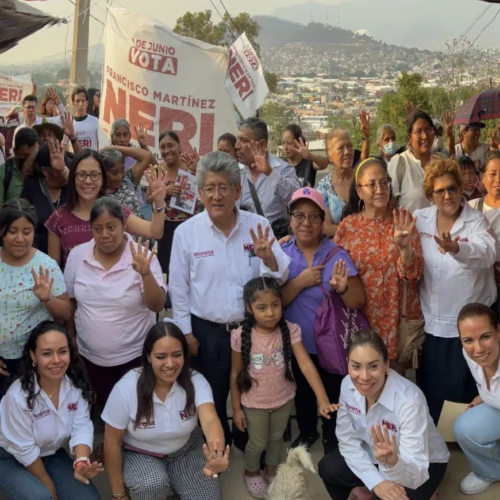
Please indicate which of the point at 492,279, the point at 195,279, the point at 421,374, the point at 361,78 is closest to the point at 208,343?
the point at 195,279

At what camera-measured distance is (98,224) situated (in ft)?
11.3

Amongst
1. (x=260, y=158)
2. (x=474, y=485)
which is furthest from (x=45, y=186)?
(x=474, y=485)

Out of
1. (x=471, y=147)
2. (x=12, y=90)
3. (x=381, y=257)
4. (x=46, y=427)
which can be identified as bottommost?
(x=46, y=427)

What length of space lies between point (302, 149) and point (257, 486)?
8.96 feet

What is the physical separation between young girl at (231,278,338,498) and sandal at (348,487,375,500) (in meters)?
0.42

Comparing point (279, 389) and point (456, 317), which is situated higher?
point (456, 317)

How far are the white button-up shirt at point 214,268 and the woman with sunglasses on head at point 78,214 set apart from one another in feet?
1.61

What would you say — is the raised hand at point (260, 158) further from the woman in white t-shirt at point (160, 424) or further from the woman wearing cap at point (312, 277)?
the woman in white t-shirt at point (160, 424)

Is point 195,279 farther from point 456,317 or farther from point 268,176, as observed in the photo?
point 456,317

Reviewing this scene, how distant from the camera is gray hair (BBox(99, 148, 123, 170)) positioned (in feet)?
14.7

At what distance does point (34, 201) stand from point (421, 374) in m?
2.79

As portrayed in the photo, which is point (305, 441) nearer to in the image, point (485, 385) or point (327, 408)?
point (327, 408)

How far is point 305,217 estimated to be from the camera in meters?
3.44

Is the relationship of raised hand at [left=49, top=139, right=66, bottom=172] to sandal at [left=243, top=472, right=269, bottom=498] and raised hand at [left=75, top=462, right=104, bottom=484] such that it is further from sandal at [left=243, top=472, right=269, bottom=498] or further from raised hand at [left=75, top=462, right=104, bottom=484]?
sandal at [left=243, top=472, right=269, bottom=498]
